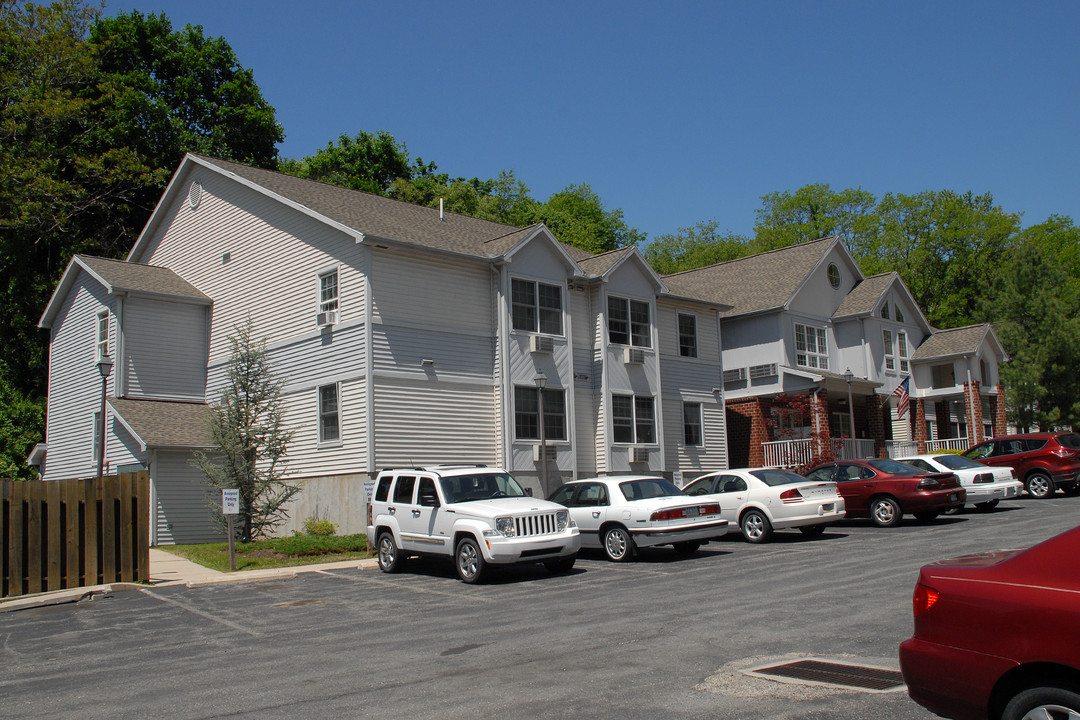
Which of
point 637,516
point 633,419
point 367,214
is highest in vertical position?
point 367,214

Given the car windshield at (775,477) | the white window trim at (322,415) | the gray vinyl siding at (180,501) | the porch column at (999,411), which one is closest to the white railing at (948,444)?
the porch column at (999,411)

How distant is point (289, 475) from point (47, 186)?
63.5 feet

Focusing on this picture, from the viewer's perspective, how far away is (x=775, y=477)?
65.9ft

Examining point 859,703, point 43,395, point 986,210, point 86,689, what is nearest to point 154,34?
point 43,395

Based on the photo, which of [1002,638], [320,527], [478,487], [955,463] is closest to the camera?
[1002,638]

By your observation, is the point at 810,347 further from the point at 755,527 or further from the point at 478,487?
the point at 478,487

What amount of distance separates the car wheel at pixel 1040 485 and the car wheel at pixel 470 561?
19798 millimetres

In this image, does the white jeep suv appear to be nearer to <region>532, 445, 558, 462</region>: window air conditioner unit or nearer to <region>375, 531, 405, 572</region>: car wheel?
<region>375, 531, 405, 572</region>: car wheel

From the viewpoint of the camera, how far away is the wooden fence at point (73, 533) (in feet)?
51.5

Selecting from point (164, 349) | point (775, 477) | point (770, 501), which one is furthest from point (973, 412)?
point (164, 349)

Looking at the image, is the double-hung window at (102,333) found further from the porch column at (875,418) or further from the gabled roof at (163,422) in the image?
the porch column at (875,418)

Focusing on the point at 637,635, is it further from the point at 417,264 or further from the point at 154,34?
the point at 154,34

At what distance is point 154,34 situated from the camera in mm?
47906

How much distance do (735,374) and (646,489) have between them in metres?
20.2
